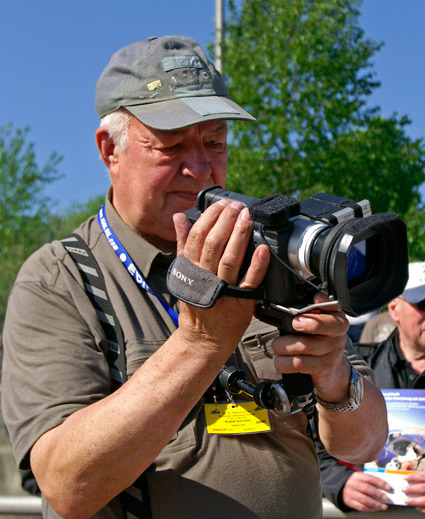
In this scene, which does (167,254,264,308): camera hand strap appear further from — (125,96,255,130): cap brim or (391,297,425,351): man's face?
(391,297,425,351): man's face

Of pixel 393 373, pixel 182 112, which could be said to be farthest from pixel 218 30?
pixel 182 112

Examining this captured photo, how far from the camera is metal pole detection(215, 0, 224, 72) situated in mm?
13375

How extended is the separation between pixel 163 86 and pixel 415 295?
2316 millimetres

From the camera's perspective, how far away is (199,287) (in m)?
1.72

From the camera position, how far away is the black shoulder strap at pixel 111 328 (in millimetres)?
1950

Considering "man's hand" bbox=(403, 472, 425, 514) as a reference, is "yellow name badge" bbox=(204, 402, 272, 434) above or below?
above

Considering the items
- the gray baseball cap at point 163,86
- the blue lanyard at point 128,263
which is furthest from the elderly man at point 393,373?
the gray baseball cap at point 163,86

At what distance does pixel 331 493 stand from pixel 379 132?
11533 mm

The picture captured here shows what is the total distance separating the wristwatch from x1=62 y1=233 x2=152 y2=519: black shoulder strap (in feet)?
1.95

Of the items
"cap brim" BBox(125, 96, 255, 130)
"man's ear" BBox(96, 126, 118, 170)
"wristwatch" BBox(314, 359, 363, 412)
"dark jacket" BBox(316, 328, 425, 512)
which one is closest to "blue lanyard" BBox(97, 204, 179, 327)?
"man's ear" BBox(96, 126, 118, 170)

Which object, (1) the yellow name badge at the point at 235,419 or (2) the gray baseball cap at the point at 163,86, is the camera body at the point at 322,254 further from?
(2) the gray baseball cap at the point at 163,86

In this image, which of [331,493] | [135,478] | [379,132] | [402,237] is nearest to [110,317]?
[135,478]

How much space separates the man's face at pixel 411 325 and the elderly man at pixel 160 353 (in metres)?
1.83

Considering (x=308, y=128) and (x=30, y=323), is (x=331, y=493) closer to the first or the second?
(x=30, y=323)
